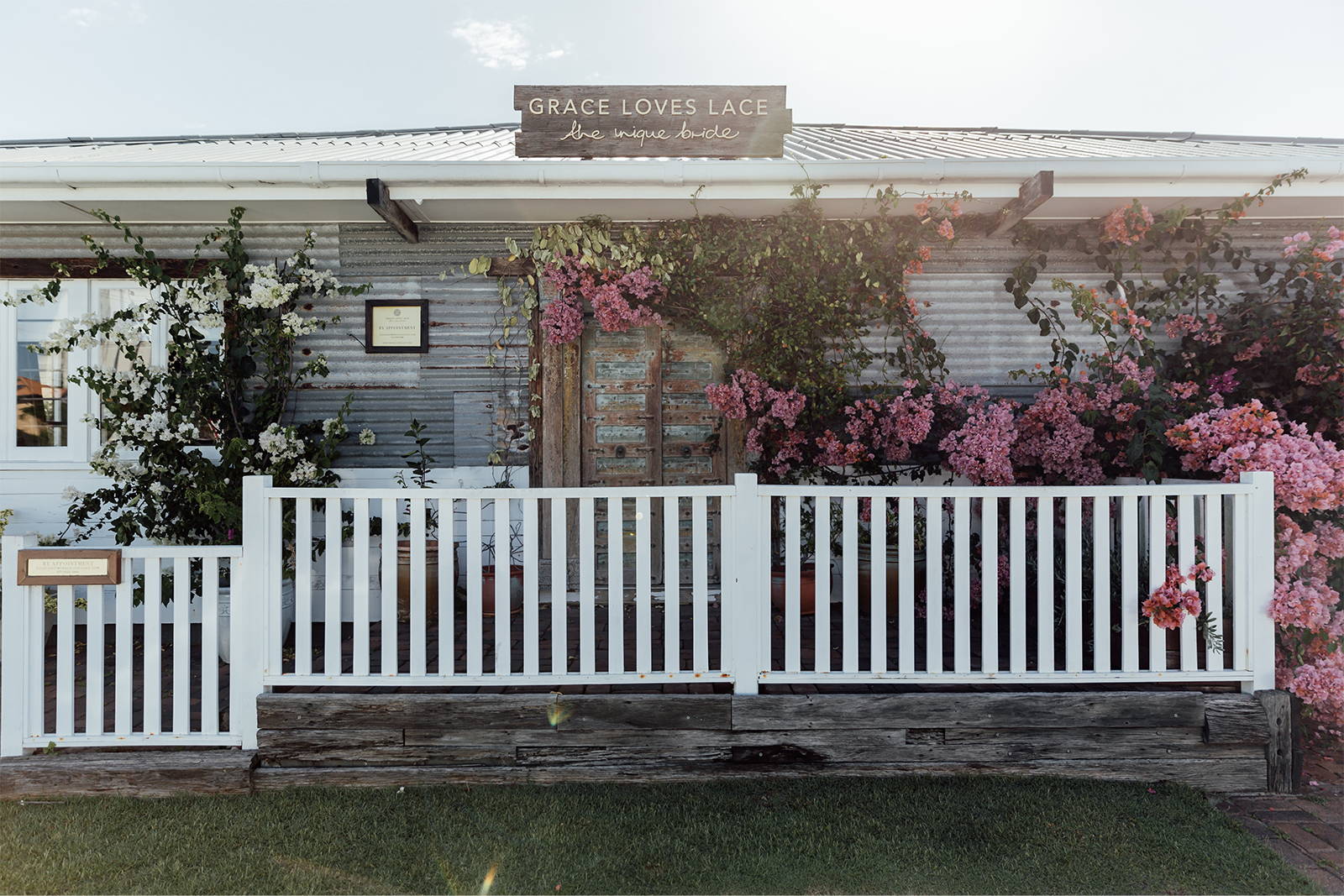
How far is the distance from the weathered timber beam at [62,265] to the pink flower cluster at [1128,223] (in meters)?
5.51

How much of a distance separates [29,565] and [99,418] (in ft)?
7.18

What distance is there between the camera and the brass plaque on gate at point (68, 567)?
8.60 ft

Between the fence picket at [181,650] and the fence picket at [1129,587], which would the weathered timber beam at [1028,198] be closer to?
the fence picket at [1129,587]

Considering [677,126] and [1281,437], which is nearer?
[1281,437]

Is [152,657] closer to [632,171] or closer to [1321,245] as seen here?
[632,171]

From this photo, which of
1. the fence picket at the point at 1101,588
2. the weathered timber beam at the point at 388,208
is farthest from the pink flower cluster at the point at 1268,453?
the weathered timber beam at the point at 388,208

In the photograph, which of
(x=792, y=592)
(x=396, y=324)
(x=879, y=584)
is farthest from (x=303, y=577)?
(x=879, y=584)

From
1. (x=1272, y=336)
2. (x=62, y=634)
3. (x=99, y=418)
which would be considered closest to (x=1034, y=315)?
(x=1272, y=336)

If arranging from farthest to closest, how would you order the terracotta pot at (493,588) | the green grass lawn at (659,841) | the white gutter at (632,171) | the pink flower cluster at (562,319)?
the pink flower cluster at (562,319), the terracotta pot at (493,588), the white gutter at (632,171), the green grass lawn at (659,841)

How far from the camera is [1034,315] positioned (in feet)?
14.5

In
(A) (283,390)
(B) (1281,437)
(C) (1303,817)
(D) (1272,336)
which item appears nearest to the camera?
(C) (1303,817)

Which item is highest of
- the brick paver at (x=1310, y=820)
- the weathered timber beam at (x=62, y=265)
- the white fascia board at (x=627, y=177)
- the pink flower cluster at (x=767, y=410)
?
the white fascia board at (x=627, y=177)

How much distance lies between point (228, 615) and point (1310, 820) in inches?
197

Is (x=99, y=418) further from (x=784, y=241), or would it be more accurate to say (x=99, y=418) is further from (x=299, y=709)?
(x=784, y=241)
